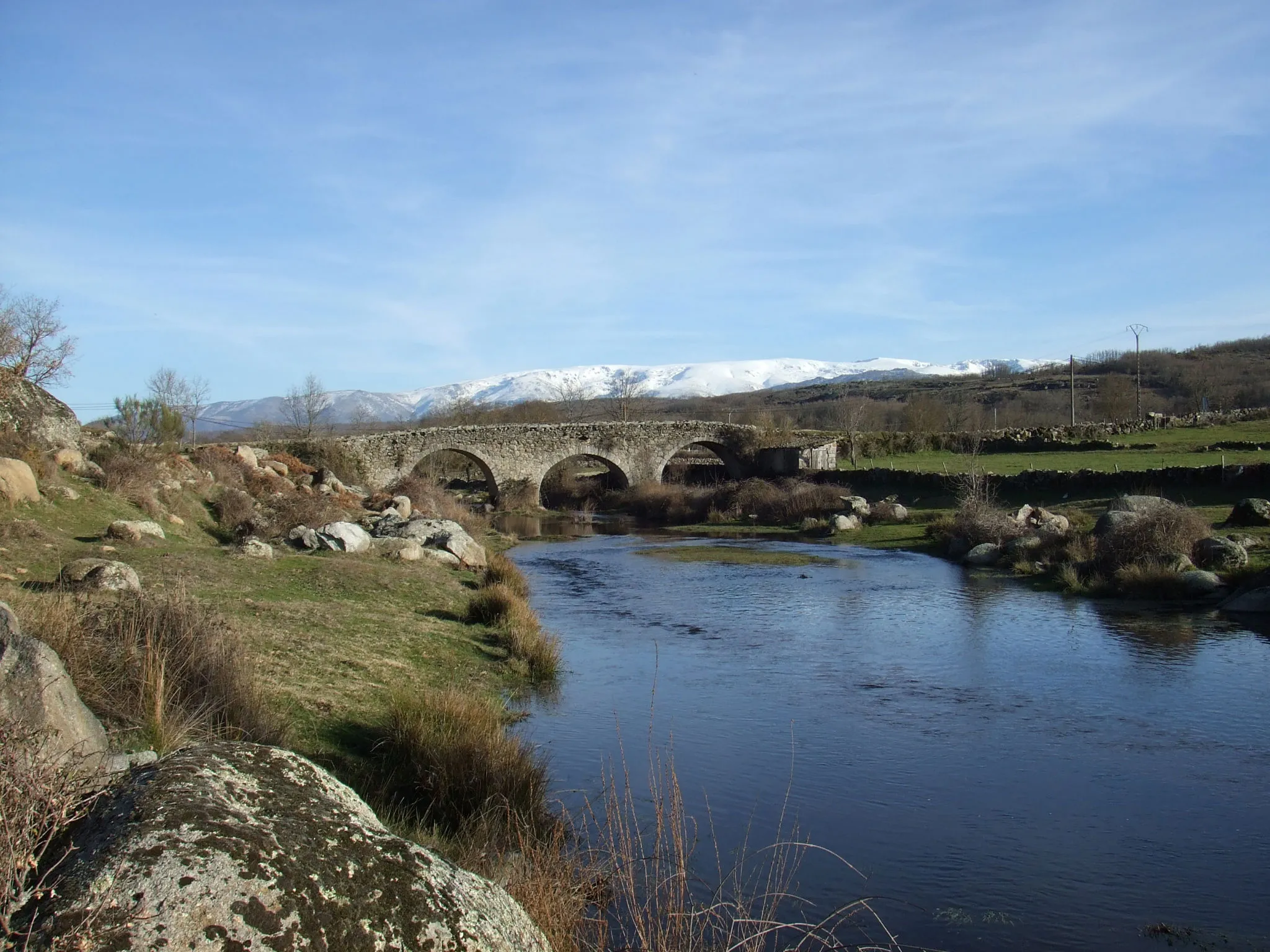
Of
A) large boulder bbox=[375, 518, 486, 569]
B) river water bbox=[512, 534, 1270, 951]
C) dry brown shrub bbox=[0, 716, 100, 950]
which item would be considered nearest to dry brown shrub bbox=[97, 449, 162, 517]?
large boulder bbox=[375, 518, 486, 569]

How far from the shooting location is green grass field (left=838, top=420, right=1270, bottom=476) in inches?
1494

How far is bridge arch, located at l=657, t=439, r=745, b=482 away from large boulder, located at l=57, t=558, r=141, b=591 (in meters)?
46.8

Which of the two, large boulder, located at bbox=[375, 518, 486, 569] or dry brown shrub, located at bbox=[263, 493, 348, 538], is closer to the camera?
dry brown shrub, located at bbox=[263, 493, 348, 538]

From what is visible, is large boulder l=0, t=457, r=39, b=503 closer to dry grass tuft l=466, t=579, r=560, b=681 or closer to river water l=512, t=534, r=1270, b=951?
dry grass tuft l=466, t=579, r=560, b=681

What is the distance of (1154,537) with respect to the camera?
915 inches

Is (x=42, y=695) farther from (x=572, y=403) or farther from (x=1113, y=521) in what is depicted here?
(x=572, y=403)

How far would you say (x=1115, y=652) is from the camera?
56.2 ft

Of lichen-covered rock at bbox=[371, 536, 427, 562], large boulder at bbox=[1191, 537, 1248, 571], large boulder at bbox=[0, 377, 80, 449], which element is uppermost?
large boulder at bbox=[0, 377, 80, 449]

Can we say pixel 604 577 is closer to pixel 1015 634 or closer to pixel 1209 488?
pixel 1015 634

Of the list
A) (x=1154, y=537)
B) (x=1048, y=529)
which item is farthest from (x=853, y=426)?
(x=1154, y=537)

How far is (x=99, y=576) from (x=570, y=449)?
146 ft

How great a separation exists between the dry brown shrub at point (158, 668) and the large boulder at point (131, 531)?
8057mm

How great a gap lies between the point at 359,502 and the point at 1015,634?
22334 millimetres

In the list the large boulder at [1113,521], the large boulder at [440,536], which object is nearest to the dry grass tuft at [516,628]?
the large boulder at [440,536]
